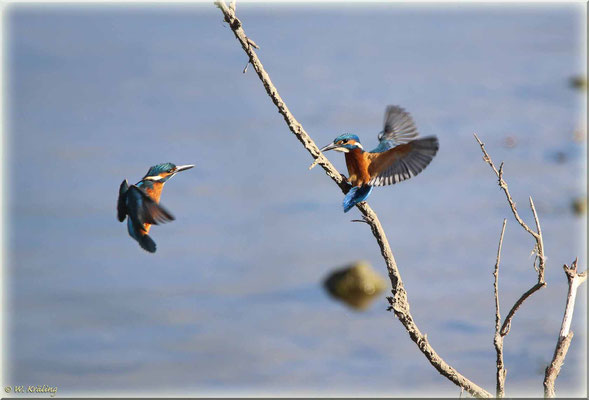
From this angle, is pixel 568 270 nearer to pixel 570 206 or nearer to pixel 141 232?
pixel 141 232

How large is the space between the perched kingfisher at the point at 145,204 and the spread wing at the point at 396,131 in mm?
675

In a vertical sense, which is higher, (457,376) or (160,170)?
(160,170)

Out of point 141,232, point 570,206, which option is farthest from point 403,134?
point 570,206

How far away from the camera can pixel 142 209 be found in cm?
180

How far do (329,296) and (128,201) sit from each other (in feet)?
14.3

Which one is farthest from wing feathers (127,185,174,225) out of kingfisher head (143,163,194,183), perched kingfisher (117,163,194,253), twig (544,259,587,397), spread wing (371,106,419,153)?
twig (544,259,587,397)

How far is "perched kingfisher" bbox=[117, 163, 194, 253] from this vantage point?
1.78 metres

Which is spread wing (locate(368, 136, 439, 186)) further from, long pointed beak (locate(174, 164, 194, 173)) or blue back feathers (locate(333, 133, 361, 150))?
long pointed beak (locate(174, 164, 194, 173))

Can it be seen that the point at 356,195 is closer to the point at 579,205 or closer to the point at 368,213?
the point at 368,213

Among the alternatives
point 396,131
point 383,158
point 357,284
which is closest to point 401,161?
point 383,158

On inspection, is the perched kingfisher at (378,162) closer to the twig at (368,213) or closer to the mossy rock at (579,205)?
the twig at (368,213)

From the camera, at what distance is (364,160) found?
7.12ft

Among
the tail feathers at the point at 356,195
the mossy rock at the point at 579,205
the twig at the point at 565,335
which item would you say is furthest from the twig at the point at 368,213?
the mossy rock at the point at 579,205

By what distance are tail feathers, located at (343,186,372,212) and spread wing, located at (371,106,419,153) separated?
238mm
